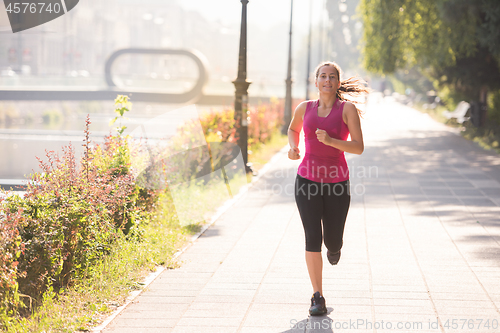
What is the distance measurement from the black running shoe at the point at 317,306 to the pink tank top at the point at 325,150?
0.92 m

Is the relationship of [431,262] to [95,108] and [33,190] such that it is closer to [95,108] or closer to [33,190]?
[33,190]

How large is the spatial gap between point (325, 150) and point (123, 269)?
7.37 ft

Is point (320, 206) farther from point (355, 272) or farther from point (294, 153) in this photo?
point (355, 272)

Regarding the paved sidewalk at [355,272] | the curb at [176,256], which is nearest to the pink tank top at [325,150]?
the paved sidewalk at [355,272]

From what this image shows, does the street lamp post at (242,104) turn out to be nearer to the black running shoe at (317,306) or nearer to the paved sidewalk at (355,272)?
the paved sidewalk at (355,272)

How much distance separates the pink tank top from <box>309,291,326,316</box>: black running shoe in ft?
3.02

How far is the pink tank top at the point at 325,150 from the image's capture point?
4734 mm

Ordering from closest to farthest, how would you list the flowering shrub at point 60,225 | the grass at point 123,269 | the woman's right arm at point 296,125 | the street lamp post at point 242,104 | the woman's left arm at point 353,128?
the flowering shrub at point 60,225
the grass at point 123,269
the woman's left arm at point 353,128
the woman's right arm at point 296,125
the street lamp post at point 242,104

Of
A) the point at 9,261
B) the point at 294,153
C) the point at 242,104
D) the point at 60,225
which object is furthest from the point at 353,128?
the point at 242,104

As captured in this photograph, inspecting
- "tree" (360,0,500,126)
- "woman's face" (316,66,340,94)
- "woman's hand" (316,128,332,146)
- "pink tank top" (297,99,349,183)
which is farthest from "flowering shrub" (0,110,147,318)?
"tree" (360,0,500,126)

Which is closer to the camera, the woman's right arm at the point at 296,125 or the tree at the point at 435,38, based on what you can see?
the woman's right arm at the point at 296,125

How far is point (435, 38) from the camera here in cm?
2164

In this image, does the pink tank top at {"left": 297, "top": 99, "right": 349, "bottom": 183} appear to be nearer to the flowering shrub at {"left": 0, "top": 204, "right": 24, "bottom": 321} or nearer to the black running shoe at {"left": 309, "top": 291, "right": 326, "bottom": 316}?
the black running shoe at {"left": 309, "top": 291, "right": 326, "bottom": 316}

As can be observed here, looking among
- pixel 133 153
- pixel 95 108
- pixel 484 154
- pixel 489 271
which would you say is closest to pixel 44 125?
pixel 95 108
